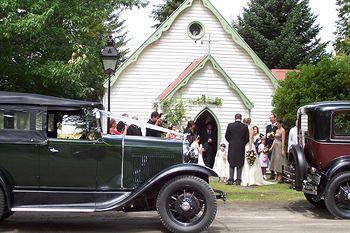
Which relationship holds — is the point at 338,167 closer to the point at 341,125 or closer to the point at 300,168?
the point at 300,168

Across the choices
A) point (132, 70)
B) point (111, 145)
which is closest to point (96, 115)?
point (111, 145)

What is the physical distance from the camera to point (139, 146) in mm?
7980

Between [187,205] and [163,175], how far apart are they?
56cm

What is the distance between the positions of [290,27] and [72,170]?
114 feet

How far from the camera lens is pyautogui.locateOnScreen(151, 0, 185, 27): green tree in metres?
43.1

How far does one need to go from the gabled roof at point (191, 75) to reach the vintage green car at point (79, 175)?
45.9 feet

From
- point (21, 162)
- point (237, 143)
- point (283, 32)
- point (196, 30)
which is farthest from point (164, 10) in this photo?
point (21, 162)

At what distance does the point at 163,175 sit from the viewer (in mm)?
7660

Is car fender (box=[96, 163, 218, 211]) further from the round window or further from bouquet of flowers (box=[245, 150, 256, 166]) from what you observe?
the round window

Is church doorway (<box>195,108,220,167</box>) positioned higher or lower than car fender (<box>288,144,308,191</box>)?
higher

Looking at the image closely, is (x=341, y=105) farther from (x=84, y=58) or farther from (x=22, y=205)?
(x=84, y=58)

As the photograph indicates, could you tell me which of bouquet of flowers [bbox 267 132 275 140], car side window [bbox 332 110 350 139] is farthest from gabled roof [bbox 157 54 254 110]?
car side window [bbox 332 110 350 139]

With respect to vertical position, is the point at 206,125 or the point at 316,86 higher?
the point at 316,86

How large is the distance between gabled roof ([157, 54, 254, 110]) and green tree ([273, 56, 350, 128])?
5730mm
